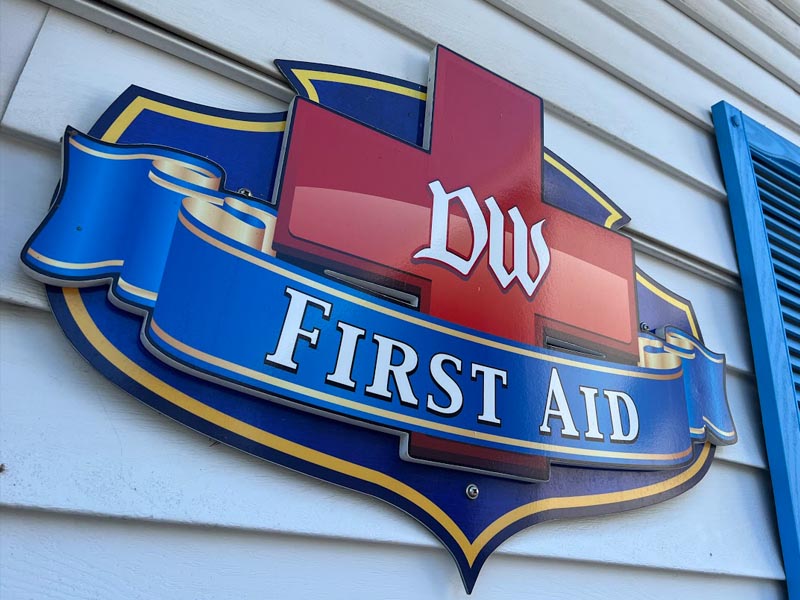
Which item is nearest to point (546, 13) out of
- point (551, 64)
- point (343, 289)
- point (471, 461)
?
point (551, 64)

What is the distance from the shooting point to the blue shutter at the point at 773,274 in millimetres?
981

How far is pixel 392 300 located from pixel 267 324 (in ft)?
0.62

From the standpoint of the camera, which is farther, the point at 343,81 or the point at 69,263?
the point at 343,81

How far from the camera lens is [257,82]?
2.44 ft

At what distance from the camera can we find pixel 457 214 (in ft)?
2.66

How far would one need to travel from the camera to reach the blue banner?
55 centimetres

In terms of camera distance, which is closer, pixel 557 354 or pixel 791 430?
pixel 557 354

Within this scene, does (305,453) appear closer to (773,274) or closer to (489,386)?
(489,386)

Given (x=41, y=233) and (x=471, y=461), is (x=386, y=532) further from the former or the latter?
(x=41, y=233)

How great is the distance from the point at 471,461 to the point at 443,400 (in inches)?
3.2

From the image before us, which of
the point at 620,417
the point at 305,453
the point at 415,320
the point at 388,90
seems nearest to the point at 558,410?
the point at 620,417

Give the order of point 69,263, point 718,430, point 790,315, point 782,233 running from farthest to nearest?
point 782,233
point 790,315
point 718,430
point 69,263

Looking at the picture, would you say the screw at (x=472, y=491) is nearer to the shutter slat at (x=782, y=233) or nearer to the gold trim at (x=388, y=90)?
the gold trim at (x=388, y=90)

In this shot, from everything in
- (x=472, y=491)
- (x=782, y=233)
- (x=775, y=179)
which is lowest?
(x=472, y=491)
